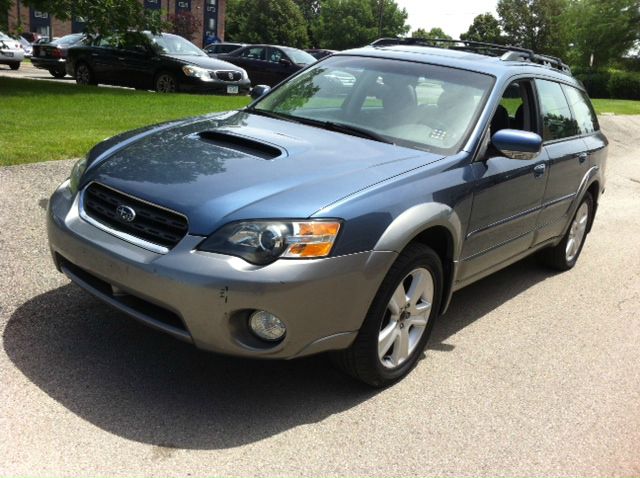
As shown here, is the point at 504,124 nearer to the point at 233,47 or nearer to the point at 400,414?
the point at 400,414

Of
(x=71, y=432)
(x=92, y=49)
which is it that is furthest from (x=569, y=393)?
(x=92, y=49)

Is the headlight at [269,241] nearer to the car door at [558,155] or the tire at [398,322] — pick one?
the tire at [398,322]

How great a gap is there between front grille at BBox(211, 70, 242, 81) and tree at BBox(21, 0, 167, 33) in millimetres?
1608

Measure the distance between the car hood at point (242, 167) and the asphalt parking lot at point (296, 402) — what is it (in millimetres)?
891

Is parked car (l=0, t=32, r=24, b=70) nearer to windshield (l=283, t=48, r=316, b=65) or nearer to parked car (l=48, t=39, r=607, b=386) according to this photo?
windshield (l=283, t=48, r=316, b=65)

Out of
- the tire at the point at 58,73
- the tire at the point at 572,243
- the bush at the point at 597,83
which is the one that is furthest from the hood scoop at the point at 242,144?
the bush at the point at 597,83

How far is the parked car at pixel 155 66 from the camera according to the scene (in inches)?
595

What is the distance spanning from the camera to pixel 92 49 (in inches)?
640

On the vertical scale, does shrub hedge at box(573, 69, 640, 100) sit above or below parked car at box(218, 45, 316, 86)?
below

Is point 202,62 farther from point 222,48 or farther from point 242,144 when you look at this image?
point 242,144

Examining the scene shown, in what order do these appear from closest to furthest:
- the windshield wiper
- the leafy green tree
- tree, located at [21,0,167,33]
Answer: the windshield wiper, tree, located at [21,0,167,33], the leafy green tree

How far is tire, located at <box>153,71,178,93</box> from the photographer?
15242 mm

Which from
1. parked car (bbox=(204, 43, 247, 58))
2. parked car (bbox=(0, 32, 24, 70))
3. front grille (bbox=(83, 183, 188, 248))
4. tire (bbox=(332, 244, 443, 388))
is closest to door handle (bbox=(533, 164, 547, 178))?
tire (bbox=(332, 244, 443, 388))

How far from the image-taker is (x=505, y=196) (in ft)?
14.4
